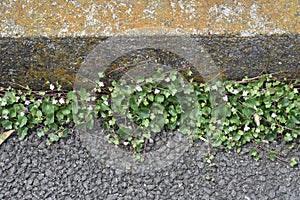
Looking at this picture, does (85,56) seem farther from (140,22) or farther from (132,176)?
(132,176)

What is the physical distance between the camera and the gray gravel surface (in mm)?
2287

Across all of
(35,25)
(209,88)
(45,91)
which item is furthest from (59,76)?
(209,88)

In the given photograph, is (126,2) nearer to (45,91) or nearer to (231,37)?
(231,37)

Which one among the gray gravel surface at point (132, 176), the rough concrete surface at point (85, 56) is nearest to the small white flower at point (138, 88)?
the rough concrete surface at point (85, 56)

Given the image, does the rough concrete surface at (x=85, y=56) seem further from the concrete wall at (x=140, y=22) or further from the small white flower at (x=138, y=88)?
the small white flower at (x=138, y=88)

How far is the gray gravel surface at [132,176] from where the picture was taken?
2.29 m

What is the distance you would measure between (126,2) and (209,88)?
676 millimetres

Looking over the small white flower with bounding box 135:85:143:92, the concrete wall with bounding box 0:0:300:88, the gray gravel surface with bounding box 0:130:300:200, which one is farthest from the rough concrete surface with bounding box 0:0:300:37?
the gray gravel surface with bounding box 0:130:300:200

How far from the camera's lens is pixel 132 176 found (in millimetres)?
2330

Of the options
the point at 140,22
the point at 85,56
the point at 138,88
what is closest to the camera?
the point at 140,22

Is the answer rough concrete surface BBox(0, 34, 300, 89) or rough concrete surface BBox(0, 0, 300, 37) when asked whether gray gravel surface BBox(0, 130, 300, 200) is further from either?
rough concrete surface BBox(0, 0, 300, 37)

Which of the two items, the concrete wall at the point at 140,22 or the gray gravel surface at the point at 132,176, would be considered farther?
the gray gravel surface at the point at 132,176

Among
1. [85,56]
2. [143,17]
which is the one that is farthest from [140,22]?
[85,56]

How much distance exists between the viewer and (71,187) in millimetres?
2307
